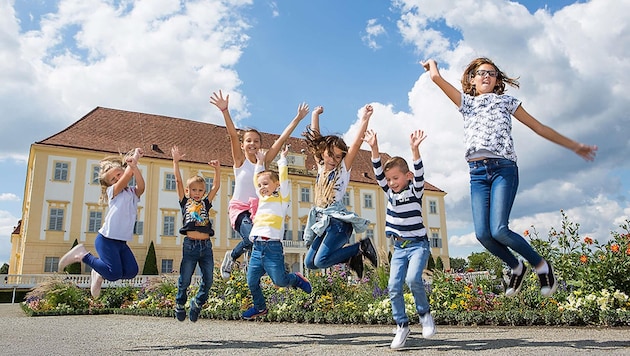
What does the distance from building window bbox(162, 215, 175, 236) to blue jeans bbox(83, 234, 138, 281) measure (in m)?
28.9

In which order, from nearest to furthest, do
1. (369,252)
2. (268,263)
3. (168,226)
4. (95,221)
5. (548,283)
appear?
(548,283) < (268,263) < (369,252) < (95,221) < (168,226)

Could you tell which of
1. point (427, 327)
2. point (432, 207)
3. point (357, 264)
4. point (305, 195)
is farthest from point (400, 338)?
point (432, 207)

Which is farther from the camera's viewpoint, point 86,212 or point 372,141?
point 86,212

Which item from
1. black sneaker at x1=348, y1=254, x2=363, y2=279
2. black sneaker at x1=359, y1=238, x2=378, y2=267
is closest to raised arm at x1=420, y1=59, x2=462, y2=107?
black sneaker at x1=359, y1=238, x2=378, y2=267

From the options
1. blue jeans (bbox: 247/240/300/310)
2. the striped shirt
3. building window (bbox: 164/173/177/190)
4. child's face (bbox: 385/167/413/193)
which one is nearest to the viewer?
the striped shirt

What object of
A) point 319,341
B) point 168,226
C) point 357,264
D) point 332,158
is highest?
point 168,226

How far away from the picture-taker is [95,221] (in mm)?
32188

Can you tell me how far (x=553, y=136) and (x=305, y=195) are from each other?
118 ft

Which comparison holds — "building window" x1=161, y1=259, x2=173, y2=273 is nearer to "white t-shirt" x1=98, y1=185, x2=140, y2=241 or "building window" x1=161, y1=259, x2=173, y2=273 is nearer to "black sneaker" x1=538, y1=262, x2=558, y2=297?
"white t-shirt" x1=98, y1=185, x2=140, y2=241

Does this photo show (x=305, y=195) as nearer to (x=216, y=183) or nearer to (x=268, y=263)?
(x=216, y=183)

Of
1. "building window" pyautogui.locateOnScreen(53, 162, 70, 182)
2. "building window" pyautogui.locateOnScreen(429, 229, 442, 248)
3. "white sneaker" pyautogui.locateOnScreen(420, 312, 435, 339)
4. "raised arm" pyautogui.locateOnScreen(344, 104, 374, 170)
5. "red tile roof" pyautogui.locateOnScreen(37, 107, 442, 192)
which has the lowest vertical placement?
"white sneaker" pyautogui.locateOnScreen(420, 312, 435, 339)

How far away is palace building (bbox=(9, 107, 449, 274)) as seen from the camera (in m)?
30.7

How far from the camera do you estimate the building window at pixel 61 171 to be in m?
31.5

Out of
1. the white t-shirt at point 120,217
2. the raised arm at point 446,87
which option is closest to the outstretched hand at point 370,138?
the raised arm at point 446,87
